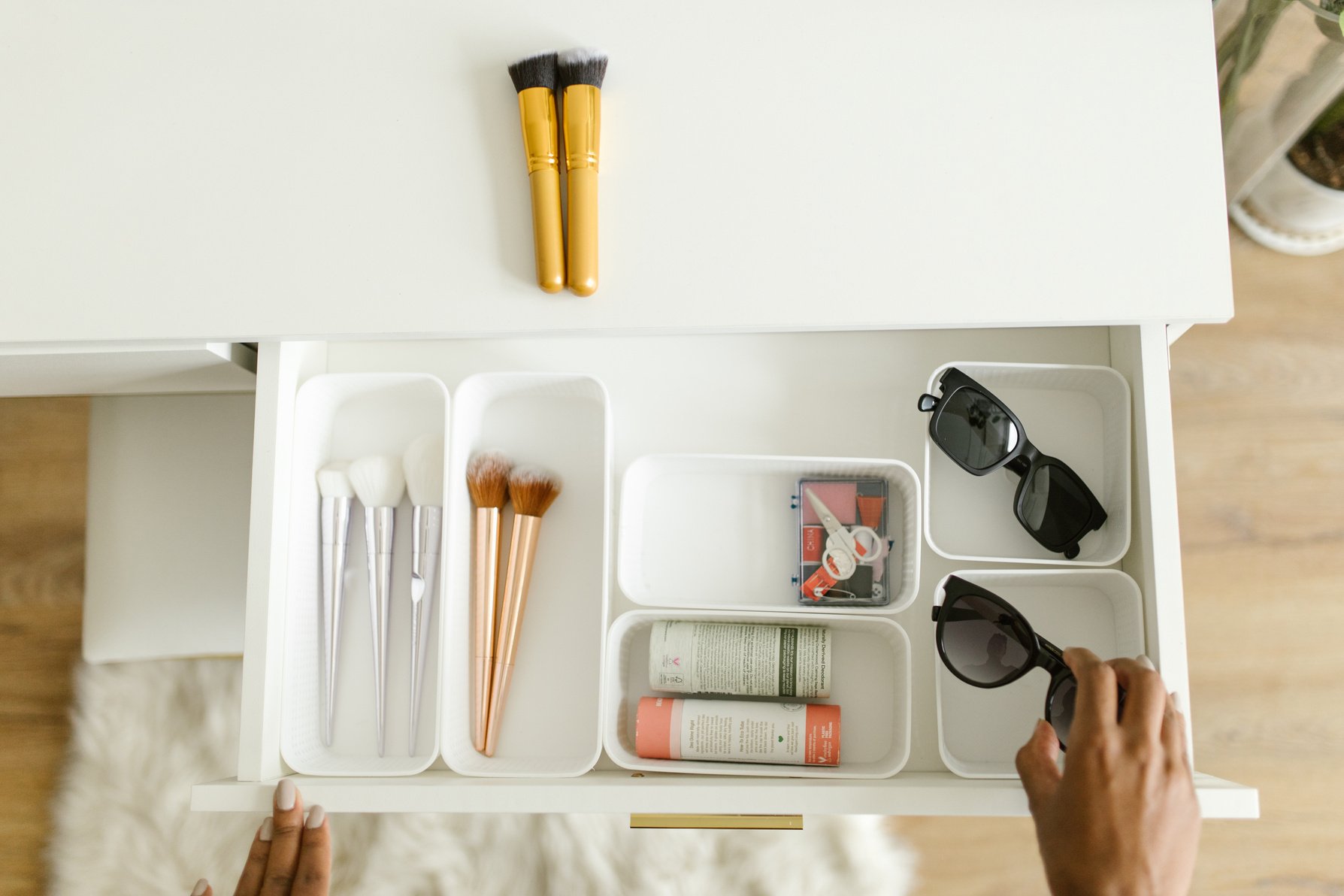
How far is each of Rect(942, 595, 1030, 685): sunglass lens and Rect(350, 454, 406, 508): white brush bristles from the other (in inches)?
18.9

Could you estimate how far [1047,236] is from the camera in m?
0.64

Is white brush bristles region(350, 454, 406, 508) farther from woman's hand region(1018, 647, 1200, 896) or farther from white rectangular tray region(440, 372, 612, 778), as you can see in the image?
woman's hand region(1018, 647, 1200, 896)

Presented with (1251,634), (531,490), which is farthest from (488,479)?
(1251,634)

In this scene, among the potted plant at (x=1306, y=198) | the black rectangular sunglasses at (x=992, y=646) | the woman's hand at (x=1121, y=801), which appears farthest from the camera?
the potted plant at (x=1306, y=198)

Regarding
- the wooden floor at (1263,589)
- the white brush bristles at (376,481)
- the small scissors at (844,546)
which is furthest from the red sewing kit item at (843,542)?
the wooden floor at (1263,589)

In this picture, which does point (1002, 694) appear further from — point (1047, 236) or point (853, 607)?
point (1047, 236)

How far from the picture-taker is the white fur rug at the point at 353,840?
3.33 feet

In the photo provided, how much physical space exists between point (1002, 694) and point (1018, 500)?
165 millimetres

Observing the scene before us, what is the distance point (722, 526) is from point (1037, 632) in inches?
11.2

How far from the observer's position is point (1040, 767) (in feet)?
2.00

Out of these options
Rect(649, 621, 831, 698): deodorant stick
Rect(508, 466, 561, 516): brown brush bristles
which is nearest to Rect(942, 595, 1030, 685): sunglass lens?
Rect(649, 621, 831, 698): deodorant stick

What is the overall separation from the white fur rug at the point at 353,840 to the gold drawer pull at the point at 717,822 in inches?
13.5

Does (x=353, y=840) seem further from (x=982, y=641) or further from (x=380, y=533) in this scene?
(x=982, y=641)

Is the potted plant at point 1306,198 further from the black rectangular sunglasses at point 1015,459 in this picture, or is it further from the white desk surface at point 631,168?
the black rectangular sunglasses at point 1015,459
